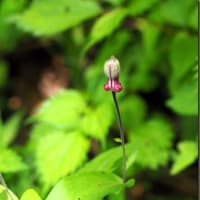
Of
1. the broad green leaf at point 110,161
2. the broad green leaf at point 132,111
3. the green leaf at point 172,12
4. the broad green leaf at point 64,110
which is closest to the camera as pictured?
the broad green leaf at point 110,161

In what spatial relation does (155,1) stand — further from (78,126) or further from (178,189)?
(178,189)

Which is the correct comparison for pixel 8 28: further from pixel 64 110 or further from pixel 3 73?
pixel 64 110

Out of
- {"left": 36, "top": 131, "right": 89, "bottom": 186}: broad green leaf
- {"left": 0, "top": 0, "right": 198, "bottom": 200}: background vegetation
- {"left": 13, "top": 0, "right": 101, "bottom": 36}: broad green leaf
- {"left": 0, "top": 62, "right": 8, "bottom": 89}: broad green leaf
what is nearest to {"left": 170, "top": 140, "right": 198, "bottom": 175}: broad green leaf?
{"left": 0, "top": 0, "right": 198, "bottom": 200}: background vegetation

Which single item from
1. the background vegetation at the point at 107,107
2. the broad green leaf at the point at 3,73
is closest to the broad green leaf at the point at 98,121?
the background vegetation at the point at 107,107

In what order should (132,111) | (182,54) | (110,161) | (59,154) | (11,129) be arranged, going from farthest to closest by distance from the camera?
(11,129)
(132,111)
(182,54)
(59,154)
(110,161)

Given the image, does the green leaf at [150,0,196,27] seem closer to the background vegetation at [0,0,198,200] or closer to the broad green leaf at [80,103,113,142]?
the background vegetation at [0,0,198,200]

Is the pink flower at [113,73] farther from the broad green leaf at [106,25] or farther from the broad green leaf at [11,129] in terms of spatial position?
the broad green leaf at [11,129]

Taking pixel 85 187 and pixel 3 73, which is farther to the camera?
pixel 3 73

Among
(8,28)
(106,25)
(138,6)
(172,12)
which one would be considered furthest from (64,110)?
(8,28)
